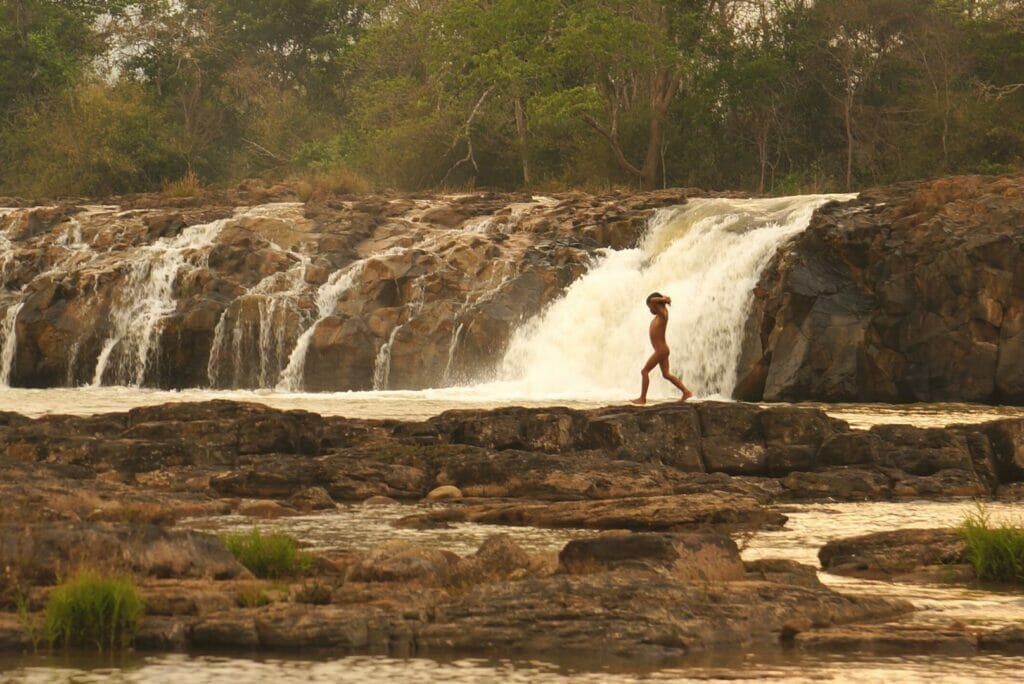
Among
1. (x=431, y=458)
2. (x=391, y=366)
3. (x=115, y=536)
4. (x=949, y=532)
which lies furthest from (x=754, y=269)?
(x=115, y=536)

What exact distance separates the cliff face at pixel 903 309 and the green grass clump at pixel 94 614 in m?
21.5

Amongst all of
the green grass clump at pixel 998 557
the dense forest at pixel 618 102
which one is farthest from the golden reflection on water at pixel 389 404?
the dense forest at pixel 618 102

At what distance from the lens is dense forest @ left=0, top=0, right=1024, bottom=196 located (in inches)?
1941

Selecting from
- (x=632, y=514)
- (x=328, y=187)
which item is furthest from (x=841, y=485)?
(x=328, y=187)

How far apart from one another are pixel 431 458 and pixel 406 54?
45917 millimetres

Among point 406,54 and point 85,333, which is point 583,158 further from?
point 85,333

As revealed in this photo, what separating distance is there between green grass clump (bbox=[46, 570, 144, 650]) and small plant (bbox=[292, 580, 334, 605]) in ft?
3.39

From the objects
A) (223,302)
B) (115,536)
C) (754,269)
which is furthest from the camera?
(223,302)

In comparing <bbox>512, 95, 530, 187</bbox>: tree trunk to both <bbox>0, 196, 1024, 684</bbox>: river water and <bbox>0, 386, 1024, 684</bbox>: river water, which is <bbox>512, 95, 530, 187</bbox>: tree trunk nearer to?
<bbox>0, 196, 1024, 684</bbox>: river water

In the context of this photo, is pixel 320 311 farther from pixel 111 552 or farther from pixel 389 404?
pixel 111 552

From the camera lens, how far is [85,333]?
1452 inches

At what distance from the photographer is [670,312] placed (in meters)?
33.8

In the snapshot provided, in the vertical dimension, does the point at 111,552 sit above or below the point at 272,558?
above

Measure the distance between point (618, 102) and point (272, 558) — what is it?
40.9 meters
